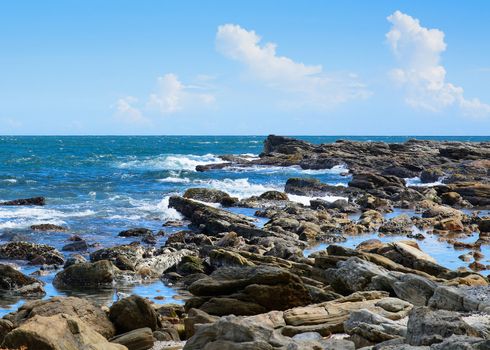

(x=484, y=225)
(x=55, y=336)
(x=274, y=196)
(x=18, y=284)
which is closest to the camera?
(x=55, y=336)

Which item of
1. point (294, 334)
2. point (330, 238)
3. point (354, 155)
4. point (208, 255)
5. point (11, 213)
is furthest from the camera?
point (354, 155)

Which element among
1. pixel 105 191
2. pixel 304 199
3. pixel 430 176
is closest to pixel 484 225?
pixel 304 199

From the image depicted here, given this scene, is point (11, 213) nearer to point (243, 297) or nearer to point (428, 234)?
point (428, 234)

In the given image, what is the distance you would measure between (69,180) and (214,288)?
47802mm

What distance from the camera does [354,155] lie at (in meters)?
81.2

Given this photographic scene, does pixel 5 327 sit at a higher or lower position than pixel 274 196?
higher

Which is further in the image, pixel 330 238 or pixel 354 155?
pixel 354 155

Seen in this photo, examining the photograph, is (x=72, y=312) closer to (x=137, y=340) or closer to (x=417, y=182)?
(x=137, y=340)

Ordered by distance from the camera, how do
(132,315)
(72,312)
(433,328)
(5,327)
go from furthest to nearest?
(132,315), (72,312), (5,327), (433,328)

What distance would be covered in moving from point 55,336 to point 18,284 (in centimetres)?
1085

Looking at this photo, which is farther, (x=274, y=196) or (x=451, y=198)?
(x=274, y=196)

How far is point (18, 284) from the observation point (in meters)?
20.4

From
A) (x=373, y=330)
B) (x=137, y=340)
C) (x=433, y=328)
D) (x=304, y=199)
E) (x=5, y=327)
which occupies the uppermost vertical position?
(x=433, y=328)

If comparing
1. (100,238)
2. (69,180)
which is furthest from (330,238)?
(69,180)
